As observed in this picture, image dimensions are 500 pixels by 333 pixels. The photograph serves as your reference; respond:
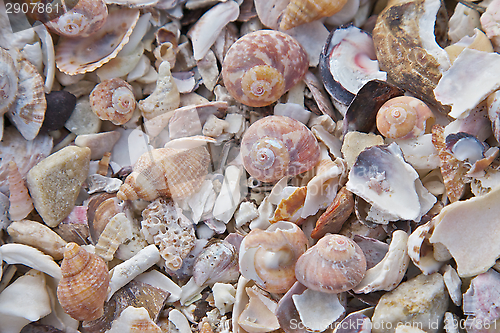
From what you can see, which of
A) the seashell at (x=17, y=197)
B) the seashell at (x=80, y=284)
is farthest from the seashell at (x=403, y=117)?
the seashell at (x=17, y=197)

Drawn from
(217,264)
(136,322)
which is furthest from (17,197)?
(217,264)

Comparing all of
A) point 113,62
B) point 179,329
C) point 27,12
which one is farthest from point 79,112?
point 179,329

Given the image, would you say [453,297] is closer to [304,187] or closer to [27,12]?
[304,187]

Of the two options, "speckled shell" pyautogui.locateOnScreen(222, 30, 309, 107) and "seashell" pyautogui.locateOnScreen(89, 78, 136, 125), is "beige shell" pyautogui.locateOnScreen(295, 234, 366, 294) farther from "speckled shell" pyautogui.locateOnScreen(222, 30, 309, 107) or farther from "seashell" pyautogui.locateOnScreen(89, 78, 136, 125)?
"seashell" pyautogui.locateOnScreen(89, 78, 136, 125)

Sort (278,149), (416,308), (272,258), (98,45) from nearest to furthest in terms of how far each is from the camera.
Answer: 1. (416,308)
2. (272,258)
3. (278,149)
4. (98,45)

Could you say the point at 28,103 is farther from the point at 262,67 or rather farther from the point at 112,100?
the point at 262,67

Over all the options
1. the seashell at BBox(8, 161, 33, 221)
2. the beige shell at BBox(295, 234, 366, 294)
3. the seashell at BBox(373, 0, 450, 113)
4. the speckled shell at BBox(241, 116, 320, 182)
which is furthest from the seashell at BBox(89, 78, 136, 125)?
the seashell at BBox(373, 0, 450, 113)

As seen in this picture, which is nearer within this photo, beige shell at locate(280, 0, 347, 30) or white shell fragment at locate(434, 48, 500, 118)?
white shell fragment at locate(434, 48, 500, 118)
